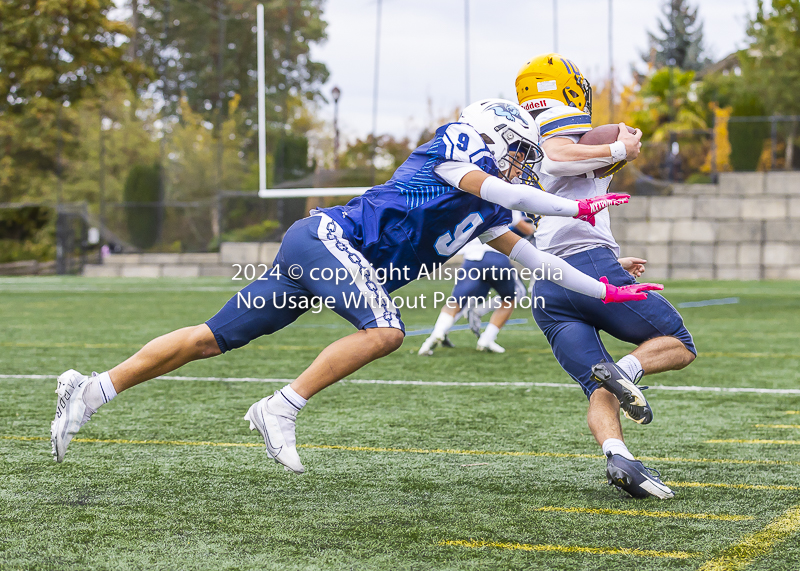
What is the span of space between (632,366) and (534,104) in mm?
1132

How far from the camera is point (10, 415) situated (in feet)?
17.9

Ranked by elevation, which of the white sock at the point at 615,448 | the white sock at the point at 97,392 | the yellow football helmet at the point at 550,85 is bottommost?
the white sock at the point at 615,448

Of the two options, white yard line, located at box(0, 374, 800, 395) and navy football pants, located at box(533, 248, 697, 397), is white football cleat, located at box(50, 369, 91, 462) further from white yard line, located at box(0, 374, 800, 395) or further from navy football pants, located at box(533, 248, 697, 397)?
white yard line, located at box(0, 374, 800, 395)

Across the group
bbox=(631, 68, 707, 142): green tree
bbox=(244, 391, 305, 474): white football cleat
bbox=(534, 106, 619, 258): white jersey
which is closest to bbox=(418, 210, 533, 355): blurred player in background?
bbox=(534, 106, 619, 258): white jersey

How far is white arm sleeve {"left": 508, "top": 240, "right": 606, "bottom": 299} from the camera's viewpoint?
382 cm

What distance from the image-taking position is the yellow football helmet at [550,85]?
4.07 meters

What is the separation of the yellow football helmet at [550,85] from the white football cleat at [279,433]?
159 cm

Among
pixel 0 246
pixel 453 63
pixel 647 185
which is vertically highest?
pixel 453 63

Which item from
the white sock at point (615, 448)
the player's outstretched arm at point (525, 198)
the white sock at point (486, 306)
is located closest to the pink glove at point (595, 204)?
the player's outstretched arm at point (525, 198)

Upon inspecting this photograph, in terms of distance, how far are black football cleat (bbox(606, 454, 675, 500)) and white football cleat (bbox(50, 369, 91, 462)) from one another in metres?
2.04

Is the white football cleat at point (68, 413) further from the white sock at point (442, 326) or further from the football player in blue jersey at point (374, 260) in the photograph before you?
the white sock at point (442, 326)

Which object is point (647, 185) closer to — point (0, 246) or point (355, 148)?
point (355, 148)

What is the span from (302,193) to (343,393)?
47.1ft

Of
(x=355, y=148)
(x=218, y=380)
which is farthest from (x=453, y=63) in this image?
(x=218, y=380)
